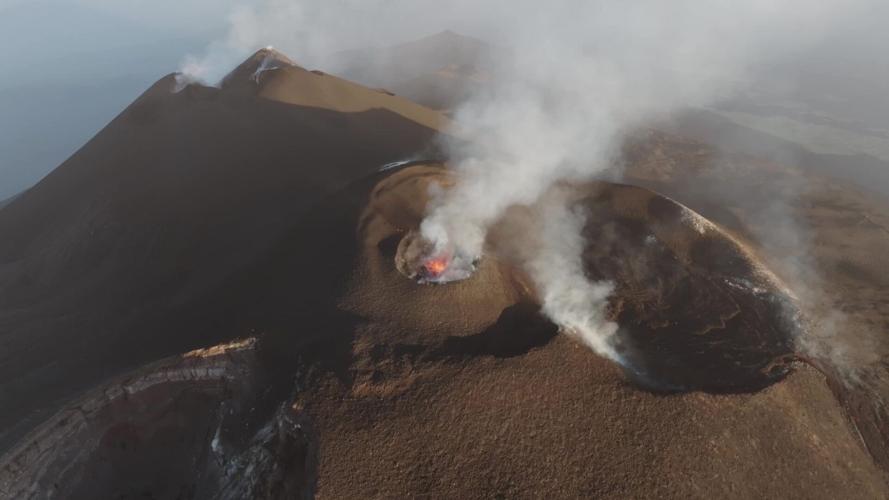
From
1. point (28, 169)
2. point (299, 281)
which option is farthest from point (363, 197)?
point (28, 169)

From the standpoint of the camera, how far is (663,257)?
2491 cm

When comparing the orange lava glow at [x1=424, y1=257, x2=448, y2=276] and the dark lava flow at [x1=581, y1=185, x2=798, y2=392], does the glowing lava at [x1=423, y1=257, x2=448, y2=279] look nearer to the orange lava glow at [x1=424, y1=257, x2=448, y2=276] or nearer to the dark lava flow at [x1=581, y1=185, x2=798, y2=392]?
the orange lava glow at [x1=424, y1=257, x2=448, y2=276]

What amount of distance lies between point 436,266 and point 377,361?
6.68 meters

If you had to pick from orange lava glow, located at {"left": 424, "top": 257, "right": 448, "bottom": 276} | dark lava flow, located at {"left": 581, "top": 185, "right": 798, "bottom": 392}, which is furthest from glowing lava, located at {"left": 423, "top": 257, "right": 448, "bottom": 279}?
dark lava flow, located at {"left": 581, "top": 185, "right": 798, "bottom": 392}

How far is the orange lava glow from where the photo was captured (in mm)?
21872

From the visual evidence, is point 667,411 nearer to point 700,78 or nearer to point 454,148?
point 454,148

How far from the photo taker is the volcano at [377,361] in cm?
1487

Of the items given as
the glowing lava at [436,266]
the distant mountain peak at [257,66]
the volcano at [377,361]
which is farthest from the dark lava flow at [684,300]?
the distant mountain peak at [257,66]

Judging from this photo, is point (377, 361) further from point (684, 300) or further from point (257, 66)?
point (257, 66)

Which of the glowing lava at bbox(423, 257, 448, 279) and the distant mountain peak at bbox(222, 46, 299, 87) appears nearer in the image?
the glowing lava at bbox(423, 257, 448, 279)

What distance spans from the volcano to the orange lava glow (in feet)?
0.64

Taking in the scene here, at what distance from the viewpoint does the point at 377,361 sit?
54.7 feet

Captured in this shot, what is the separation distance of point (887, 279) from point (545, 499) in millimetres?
25804

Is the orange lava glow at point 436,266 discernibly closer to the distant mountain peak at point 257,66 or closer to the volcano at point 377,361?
the volcano at point 377,361
